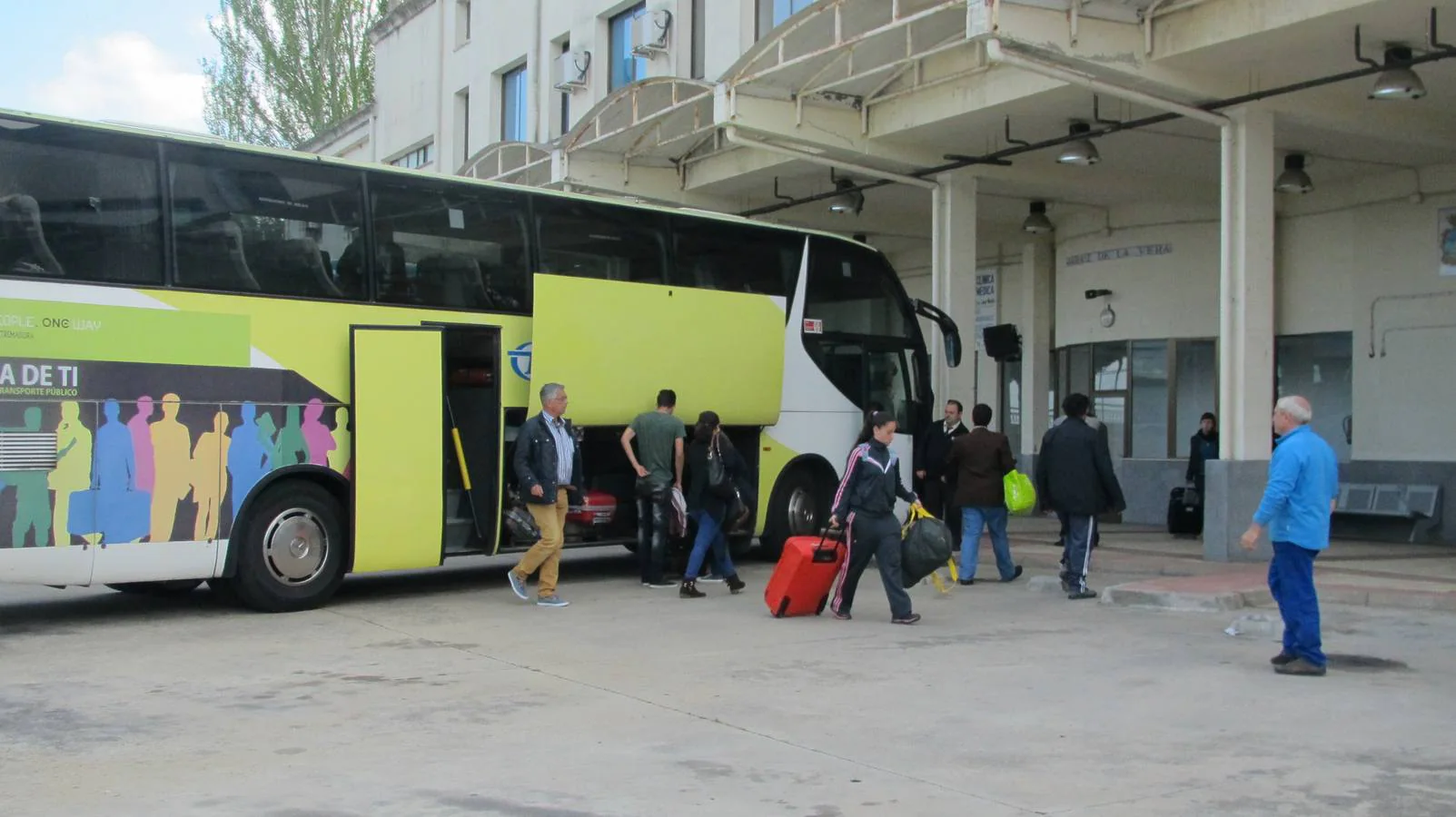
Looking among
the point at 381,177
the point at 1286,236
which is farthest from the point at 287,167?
the point at 1286,236

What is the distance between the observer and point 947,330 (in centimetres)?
1664

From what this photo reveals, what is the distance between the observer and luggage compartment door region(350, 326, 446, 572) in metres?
11.6

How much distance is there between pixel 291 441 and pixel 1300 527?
7471mm

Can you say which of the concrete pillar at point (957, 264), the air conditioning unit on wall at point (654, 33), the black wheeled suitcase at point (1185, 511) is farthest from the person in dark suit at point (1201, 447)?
the air conditioning unit on wall at point (654, 33)

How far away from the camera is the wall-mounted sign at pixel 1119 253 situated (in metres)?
20.9

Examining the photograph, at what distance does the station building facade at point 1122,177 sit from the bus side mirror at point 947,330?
5.02 ft

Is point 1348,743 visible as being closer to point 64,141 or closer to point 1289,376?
point 64,141

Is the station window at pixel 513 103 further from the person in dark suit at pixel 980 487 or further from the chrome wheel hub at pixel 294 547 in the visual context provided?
the chrome wheel hub at pixel 294 547

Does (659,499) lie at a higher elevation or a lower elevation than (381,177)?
lower

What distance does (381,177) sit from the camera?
11758mm

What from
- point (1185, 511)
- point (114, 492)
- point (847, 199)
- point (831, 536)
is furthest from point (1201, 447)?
point (114, 492)

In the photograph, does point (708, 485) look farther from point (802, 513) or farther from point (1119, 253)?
point (1119, 253)

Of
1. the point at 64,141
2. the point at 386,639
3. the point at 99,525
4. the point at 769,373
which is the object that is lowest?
the point at 386,639

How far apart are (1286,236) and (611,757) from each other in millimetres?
15865
